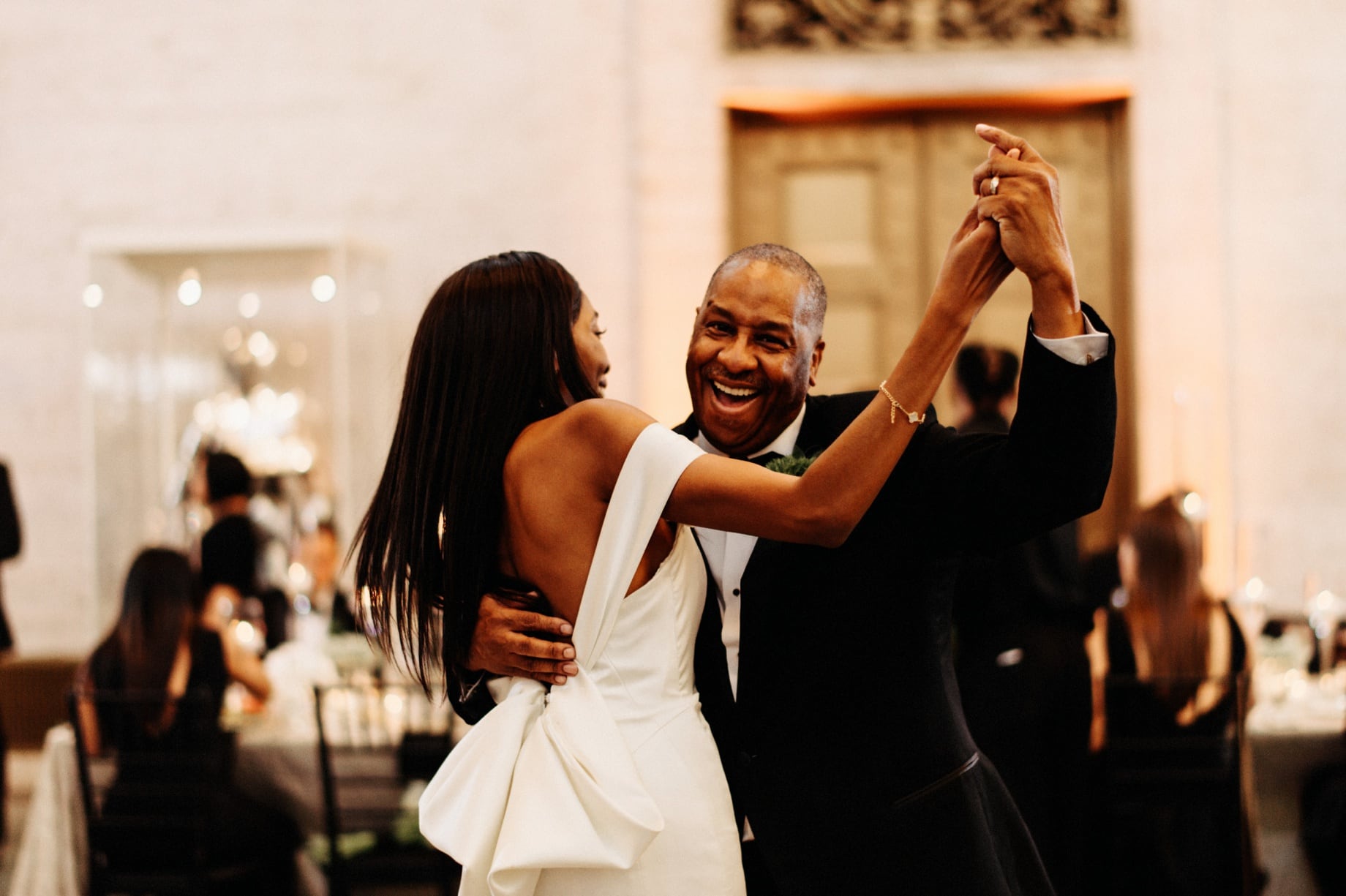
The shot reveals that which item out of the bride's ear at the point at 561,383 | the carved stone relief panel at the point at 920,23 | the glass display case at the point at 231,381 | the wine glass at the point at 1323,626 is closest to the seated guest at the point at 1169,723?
the wine glass at the point at 1323,626

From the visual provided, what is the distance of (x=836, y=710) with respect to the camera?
1775mm

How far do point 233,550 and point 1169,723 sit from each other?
3.57 m

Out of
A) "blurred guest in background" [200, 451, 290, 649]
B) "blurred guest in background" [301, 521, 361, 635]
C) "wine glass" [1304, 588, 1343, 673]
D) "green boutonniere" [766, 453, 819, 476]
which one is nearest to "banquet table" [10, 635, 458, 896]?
"blurred guest in background" [200, 451, 290, 649]

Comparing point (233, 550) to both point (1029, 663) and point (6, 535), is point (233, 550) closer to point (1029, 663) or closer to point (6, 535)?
point (6, 535)

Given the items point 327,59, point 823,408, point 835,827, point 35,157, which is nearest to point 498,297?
point 823,408

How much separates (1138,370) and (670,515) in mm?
4812

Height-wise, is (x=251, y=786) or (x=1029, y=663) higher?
(x=1029, y=663)

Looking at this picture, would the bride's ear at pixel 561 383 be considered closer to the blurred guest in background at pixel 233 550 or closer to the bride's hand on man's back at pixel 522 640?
the bride's hand on man's back at pixel 522 640

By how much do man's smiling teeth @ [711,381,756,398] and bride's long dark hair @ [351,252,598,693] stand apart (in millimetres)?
220

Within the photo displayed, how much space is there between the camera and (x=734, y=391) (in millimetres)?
1913

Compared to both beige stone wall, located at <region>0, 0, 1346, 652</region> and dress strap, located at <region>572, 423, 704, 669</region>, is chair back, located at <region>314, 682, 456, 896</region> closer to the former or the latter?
dress strap, located at <region>572, 423, 704, 669</region>

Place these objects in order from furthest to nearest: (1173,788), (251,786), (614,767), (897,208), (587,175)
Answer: (587,175), (897,208), (251,786), (1173,788), (614,767)

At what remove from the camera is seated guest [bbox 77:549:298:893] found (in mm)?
3719

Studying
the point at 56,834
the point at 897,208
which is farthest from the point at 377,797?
the point at 897,208
